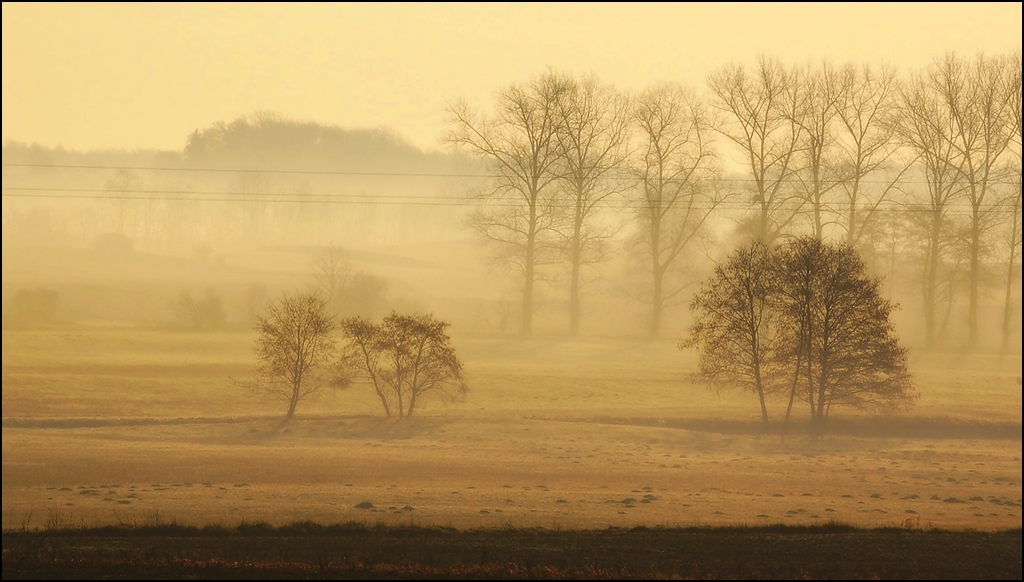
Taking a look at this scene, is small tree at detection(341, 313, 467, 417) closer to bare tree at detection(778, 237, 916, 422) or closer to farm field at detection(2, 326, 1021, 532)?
farm field at detection(2, 326, 1021, 532)

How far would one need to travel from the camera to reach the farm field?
2427 centimetres

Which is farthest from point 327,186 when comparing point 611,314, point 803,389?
point 803,389

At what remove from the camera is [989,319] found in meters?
62.4

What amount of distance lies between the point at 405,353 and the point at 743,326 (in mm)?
13924

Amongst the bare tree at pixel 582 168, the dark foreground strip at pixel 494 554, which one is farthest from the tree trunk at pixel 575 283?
the dark foreground strip at pixel 494 554

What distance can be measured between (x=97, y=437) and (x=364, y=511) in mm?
13749

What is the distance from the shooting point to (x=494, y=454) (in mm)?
31094

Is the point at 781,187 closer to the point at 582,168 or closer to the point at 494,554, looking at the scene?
the point at 582,168

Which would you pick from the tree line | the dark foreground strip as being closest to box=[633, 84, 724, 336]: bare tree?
the tree line

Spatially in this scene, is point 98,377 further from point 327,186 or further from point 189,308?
point 327,186

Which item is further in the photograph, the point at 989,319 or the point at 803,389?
the point at 989,319

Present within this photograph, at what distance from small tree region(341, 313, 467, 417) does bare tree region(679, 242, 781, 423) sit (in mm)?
10083

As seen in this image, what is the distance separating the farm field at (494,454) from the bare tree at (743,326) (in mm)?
1870


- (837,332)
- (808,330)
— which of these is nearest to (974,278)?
(837,332)
